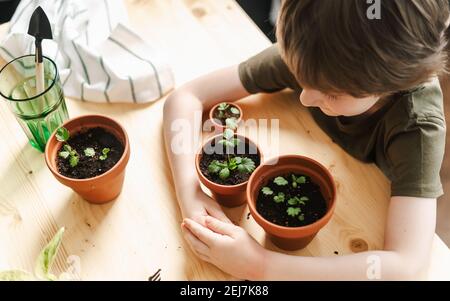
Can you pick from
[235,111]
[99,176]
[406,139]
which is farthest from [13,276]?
[406,139]

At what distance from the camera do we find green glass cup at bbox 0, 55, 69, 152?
887mm

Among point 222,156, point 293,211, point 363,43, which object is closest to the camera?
point 363,43

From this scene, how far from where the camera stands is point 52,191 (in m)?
0.90

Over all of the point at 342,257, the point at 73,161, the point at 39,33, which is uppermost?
the point at 39,33

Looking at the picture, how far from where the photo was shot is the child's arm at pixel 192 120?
0.85m

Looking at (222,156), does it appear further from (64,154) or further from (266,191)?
(64,154)

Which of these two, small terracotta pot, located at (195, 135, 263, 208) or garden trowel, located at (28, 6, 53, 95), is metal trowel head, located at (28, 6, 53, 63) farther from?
small terracotta pot, located at (195, 135, 263, 208)

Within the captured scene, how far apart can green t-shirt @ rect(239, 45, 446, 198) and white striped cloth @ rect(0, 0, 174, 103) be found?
42 cm

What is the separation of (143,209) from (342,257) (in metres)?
0.36

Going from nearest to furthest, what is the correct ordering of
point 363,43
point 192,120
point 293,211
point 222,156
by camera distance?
1. point 363,43
2. point 293,211
3. point 222,156
4. point 192,120

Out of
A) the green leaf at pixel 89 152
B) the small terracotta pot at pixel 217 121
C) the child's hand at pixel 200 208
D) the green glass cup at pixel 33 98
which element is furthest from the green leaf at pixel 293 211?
the green glass cup at pixel 33 98

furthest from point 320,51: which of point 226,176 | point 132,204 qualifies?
point 132,204

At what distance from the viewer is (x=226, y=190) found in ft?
2.65

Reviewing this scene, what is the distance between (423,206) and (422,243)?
0.06m
